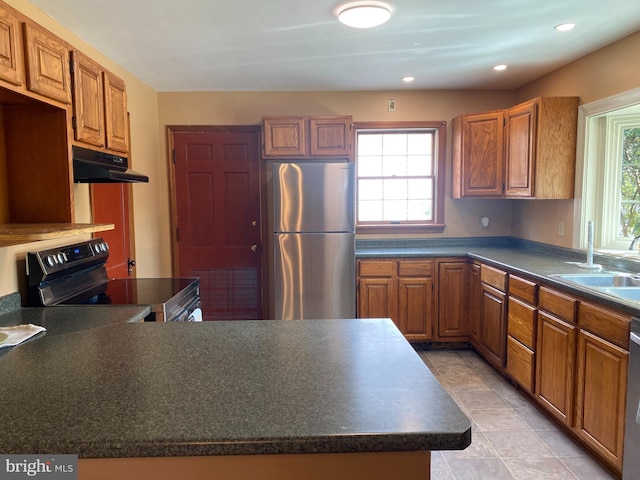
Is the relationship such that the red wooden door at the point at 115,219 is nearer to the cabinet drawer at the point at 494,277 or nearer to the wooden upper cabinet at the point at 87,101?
the wooden upper cabinet at the point at 87,101

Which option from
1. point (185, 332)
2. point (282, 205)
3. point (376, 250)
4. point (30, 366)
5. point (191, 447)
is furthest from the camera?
point (376, 250)

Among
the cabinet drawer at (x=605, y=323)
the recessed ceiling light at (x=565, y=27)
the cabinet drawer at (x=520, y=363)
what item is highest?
the recessed ceiling light at (x=565, y=27)

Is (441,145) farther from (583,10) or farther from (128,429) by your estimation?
(128,429)

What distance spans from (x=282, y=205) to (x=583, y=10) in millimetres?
2399

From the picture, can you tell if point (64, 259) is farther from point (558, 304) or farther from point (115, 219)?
point (558, 304)

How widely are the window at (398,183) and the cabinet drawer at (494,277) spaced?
90 centimetres

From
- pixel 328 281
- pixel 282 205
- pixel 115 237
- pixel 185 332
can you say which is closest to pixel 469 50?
pixel 282 205

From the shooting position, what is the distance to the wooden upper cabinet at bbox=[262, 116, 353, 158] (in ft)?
12.4

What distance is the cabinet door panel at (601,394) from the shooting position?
197cm

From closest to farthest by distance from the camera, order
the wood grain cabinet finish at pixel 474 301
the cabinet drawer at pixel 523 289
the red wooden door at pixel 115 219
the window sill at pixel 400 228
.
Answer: the cabinet drawer at pixel 523 289
the red wooden door at pixel 115 219
the wood grain cabinet finish at pixel 474 301
the window sill at pixel 400 228

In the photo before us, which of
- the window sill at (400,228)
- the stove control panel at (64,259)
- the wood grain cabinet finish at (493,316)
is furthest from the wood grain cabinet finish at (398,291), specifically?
the stove control panel at (64,259)

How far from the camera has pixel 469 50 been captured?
2973 millimetres

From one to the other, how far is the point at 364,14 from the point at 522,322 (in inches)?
86.1

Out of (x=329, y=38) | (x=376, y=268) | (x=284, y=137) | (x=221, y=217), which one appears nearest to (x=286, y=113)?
(x=284, y=137)
